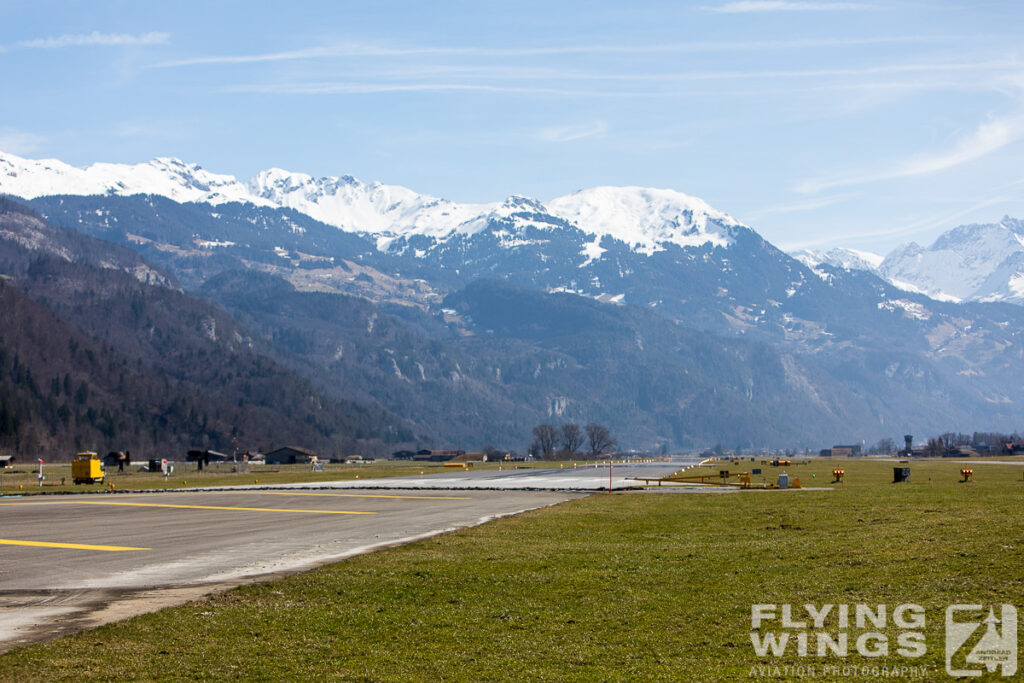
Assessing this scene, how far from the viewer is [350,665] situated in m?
15.0

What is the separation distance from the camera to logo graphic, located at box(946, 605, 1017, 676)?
13.7m

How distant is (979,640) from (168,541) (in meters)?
26.3

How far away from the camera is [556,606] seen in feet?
63.7

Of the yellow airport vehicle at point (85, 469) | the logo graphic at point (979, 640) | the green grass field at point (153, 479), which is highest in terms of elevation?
the logo graphic at point (979, 640)

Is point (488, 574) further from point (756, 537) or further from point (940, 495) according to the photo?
point (940, 495)

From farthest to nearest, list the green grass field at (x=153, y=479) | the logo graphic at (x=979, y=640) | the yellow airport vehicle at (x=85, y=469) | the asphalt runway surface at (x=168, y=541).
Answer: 1. the yellow airport vehicle at (x=85, y=469)
2. the green grass field at (x=153, y=479)
3. the asphalt runway surface at (x=168, y=541)
4. the logo graphic at (x=979, y=640)

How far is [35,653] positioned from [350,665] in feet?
17.5

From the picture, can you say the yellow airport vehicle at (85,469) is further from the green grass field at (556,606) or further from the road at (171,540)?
the green grass field at (556,606)

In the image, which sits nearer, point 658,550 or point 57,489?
point 658,550

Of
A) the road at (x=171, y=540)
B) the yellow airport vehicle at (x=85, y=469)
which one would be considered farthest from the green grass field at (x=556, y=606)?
the yellow airport vehicle at (x=85, y=469)

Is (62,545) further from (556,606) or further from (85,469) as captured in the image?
(85,469)

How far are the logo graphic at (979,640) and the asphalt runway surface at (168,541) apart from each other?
15.0m

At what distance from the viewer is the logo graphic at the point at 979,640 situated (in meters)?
13.7

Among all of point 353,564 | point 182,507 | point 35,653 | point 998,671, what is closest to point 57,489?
point 182,507
